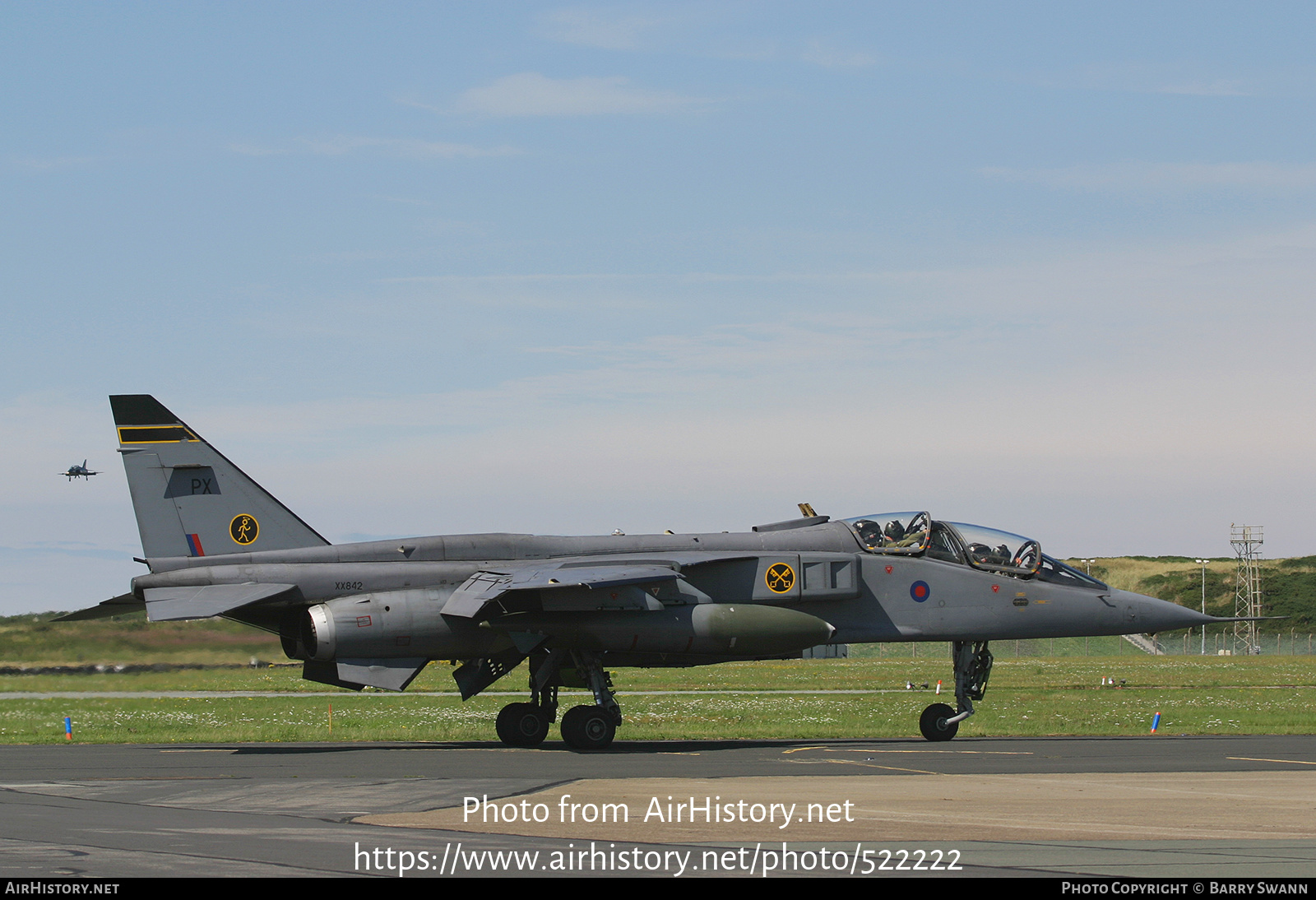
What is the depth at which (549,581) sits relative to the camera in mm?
19547

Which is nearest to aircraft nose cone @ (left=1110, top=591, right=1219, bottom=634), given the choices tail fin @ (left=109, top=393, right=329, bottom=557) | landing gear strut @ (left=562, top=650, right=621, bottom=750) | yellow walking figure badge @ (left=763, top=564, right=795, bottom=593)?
yellow walking figure badge @ (left=763, top=564, right=795, bottom=593)

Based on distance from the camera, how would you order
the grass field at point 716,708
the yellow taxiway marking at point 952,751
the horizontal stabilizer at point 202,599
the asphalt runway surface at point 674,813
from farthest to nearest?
the grass field at point 716,708 → the horizontal stabilizer at point 202,599 → the yellow taxiway marking at point 952,751 → the asphalt runway surface at point 674,813

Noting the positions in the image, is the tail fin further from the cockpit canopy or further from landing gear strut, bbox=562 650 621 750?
the cockpit canopy

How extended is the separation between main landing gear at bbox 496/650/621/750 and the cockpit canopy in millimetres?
4984

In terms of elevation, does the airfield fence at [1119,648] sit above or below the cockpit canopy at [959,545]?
below

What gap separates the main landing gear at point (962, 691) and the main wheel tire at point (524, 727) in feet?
20.0

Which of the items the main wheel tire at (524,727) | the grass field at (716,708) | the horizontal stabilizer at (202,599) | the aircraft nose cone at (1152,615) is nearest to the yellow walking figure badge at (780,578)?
the grass field at (716,708)

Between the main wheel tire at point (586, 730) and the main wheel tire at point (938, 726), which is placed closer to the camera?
the main wheel tire at point (586, 730)

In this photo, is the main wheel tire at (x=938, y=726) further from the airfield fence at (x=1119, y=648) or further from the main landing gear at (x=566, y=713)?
the airfield fence at (x=1119, y=648)

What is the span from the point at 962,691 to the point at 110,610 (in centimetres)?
1423

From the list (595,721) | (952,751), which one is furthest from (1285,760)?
(595,721)

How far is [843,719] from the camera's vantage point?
27562mm

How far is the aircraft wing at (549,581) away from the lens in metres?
19.5
